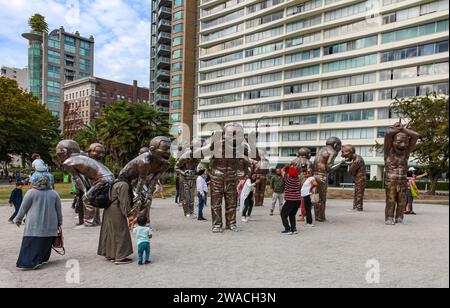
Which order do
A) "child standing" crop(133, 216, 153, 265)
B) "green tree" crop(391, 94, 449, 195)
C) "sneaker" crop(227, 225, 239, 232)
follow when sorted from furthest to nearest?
1. "green tree" crop(391, 94, 449, 195)
2. "sneaker" crop(227, 225, 239, 232)
3. "child standing" crop(133, 216, 153, 265)

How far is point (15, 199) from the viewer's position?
1053 cm

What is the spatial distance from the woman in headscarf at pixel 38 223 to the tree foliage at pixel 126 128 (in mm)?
14107

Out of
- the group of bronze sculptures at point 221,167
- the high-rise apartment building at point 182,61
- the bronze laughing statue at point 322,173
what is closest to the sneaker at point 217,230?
the group of bronze sculptures at point 221,167

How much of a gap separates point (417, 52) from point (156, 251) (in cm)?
3780

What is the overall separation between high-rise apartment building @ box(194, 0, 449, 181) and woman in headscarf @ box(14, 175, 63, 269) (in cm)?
2809

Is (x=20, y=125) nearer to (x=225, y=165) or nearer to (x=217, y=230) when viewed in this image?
(x=225, y=165)

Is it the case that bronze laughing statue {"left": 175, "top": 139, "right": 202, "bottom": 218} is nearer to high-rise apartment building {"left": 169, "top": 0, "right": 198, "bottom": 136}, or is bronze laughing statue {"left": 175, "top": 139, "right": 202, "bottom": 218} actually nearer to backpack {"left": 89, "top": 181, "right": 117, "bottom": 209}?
backpack {"left": 89, "top": 181, "right": 117, "bottom": 209}

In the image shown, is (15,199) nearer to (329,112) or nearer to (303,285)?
(303,285)

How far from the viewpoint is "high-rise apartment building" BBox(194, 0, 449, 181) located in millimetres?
35438

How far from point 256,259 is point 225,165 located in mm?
3330

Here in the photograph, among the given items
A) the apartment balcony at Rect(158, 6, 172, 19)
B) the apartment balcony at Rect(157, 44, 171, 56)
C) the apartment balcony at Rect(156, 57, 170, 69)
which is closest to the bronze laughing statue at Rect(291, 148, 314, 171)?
the apartment balcony at Rect(156, 57, 170, 69)

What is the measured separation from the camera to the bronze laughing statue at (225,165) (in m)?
8.62

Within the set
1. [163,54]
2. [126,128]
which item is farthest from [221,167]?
[163,54]

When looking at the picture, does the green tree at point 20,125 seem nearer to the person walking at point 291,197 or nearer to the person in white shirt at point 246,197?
the person in white shirt at point 246,197
